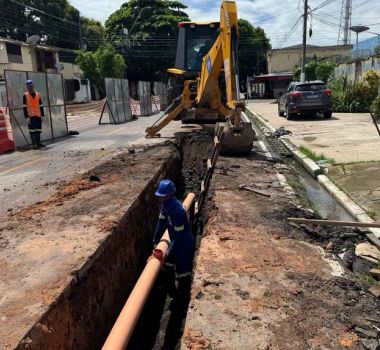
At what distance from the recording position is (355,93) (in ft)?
69.3

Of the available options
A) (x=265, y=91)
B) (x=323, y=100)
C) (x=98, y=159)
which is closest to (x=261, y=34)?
(x=265, y=91)

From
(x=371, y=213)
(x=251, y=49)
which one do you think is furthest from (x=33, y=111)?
(x=251, y=49)

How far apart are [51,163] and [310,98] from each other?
12.0 meters

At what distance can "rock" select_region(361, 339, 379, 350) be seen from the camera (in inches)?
128

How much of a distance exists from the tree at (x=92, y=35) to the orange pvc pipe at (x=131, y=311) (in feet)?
167

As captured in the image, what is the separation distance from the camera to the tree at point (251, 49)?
59438 millimetres

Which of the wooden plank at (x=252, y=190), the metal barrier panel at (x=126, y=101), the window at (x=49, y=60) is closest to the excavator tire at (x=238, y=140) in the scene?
the wooden plank at (x=252, y=190)

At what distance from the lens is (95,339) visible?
4281 mm

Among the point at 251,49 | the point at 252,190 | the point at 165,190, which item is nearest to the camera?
the point at 165,190

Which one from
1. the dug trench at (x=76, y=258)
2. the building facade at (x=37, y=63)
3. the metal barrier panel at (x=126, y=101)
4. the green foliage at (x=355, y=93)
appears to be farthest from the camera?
the building facade at (x=37, y=63)

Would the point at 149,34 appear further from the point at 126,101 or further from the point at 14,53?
the point at 126,101

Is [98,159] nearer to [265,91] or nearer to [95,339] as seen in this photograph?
[95,339]

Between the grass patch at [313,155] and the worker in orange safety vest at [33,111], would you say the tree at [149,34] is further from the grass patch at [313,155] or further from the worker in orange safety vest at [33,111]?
the grass patch at [313,155]

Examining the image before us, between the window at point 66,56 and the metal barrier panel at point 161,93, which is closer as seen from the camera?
the metal barrier panel at point 161,93
